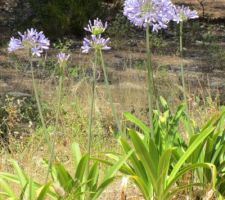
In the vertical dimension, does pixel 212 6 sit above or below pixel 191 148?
above

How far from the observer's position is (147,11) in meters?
3.37

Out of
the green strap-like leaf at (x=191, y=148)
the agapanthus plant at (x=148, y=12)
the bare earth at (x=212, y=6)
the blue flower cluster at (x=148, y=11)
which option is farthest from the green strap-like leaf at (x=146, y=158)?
the bare earth at (x=212, y=6)

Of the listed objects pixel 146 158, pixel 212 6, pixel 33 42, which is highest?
pixel 212 6

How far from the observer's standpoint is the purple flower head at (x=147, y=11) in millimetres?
3365

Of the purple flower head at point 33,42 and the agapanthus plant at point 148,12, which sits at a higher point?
the agapanthus plant at point 148,12

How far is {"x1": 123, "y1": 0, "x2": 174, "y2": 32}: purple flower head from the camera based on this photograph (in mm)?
3365

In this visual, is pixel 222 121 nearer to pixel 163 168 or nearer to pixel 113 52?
pixel 163 168

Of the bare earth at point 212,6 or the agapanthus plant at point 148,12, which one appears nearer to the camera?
the agapanthus plant at point 148,12

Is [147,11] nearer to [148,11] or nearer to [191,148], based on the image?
[148,11]

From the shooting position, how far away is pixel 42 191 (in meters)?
3.17

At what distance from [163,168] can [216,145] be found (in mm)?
493

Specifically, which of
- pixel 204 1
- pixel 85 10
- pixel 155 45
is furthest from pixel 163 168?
pixel 204 1

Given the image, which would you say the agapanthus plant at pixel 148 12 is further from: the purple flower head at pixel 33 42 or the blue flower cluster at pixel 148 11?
the purple flower head at pixel 33 42

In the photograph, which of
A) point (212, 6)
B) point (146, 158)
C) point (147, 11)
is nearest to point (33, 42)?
point (147, 11)
